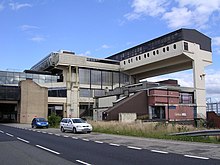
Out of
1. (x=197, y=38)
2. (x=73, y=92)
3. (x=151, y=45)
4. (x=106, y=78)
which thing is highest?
(x=197, y=38)

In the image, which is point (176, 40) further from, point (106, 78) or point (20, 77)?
point (20, 77)

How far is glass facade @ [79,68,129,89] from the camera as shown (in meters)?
92.3

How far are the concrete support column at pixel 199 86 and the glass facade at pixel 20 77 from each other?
137ft

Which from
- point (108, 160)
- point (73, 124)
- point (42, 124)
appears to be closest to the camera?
point (108, 160)

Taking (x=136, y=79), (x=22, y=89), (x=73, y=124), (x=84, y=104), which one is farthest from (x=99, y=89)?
(x=73, y=124)

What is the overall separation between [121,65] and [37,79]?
90.3 ft

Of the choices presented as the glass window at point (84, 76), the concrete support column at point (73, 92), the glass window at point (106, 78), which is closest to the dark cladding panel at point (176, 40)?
the glass window at point (106, 78)

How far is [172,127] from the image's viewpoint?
23.6m

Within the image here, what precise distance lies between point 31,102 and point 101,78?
2936cm

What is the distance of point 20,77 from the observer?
8856 cm

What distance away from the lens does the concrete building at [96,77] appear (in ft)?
239

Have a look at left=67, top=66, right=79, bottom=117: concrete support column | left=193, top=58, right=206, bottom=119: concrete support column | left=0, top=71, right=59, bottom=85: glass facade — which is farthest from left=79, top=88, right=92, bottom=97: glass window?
left=193, top=58, right=206, bottom=119: concrete support column

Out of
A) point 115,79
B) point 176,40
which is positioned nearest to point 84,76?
point 115,79

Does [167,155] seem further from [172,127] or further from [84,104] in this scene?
[84,104]
